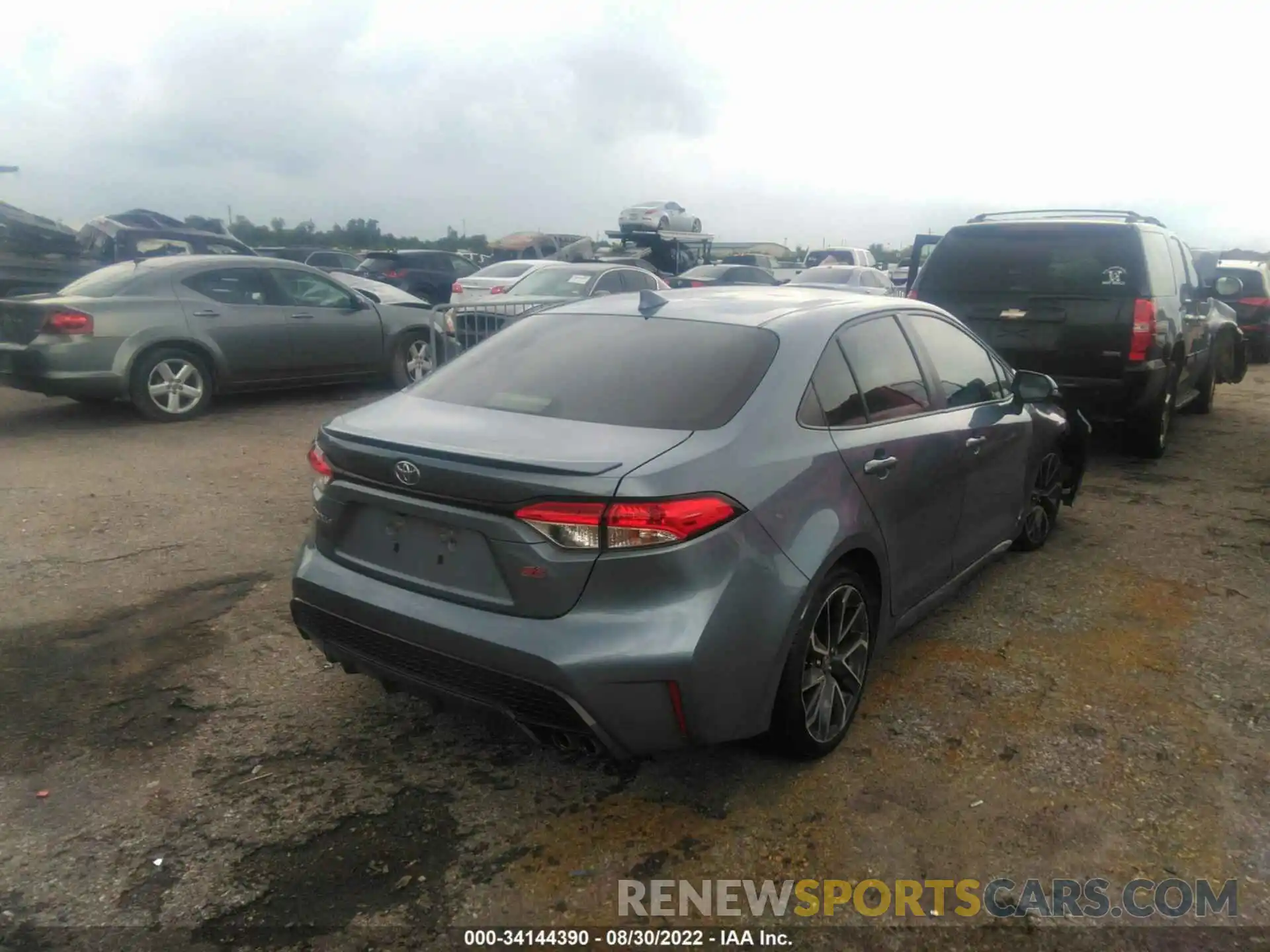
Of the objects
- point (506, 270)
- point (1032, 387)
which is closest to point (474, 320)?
point (1032, 387)

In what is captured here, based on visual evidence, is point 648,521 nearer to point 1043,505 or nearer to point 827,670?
point 827,670

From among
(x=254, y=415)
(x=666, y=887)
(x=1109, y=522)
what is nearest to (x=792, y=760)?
(x=666, y=887)

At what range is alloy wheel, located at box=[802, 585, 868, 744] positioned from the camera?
3.20 metres

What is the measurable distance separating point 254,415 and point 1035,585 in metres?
7.25

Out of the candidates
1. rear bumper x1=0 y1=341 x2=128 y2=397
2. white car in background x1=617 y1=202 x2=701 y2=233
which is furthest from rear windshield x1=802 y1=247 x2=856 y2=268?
rear bumper x1=0 y1=341 x2=128 y2=397

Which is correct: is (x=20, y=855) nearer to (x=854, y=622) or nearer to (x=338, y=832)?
(x=338, y=832)

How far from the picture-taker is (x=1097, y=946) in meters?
2.54

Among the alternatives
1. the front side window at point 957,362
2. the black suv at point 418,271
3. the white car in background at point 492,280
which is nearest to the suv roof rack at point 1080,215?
the front side window at point 957,362

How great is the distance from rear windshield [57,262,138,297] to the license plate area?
22.3 ft

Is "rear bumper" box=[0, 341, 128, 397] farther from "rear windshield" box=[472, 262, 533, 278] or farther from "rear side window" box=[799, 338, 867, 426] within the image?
"rear windshield" box=[472, 262, 533, 278]

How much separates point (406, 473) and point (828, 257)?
87.2ft

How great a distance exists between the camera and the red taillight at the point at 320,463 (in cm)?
323

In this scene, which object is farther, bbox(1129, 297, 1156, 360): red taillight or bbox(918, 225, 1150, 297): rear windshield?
bbox(918, 225, 1150, 297): rear windshield

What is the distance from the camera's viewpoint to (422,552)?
296 cm
